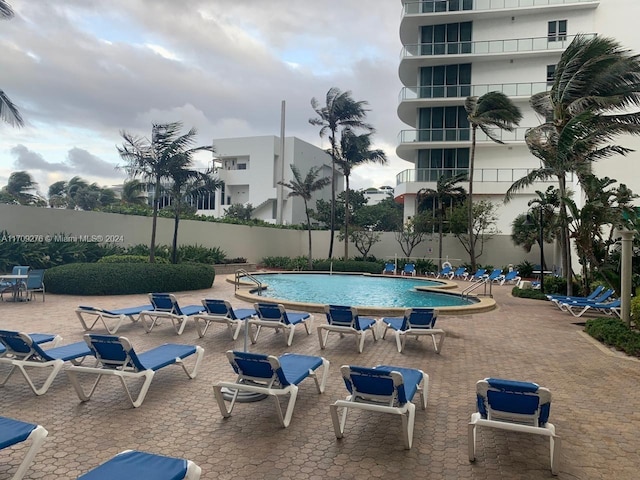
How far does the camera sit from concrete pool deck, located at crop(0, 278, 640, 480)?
3.79m

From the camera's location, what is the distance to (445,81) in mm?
33406

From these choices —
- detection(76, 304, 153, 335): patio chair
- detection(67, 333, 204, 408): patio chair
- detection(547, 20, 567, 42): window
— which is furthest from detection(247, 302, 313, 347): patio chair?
detection(547, 20, 567, 42): window

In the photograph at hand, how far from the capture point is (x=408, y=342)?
8.91 m

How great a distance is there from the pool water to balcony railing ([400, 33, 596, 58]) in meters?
19.0

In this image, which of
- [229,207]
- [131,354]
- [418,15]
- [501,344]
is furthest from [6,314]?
[229,207]

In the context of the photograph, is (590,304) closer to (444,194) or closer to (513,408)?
(513,408)

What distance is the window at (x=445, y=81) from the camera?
108 ft

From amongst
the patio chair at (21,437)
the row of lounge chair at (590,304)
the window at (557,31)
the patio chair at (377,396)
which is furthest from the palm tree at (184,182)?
the window at (557,31)

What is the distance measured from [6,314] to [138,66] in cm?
1324

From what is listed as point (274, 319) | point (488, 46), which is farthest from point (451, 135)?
point (274, 319)

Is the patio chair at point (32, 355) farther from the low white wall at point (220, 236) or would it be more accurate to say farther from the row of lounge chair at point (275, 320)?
the low white wall at point (220, 236)

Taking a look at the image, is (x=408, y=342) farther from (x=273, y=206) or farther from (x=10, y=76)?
(x=273, y=206)

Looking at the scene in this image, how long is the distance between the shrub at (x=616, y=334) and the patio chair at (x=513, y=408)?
5.48 m

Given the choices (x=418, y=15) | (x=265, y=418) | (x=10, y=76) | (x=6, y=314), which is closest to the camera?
(x=265, y=418)
